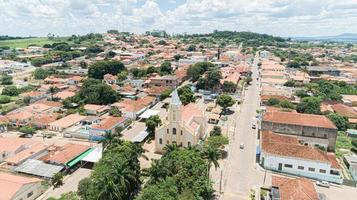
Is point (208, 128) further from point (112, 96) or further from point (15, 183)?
point (15, 183)

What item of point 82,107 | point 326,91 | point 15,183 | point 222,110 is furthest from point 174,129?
point 326,91

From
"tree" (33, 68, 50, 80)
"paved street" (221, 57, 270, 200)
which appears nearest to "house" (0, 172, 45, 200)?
"paved street" (221, 57, 270, 200)

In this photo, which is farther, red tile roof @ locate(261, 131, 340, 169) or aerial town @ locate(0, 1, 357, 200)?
red tile roof @ locate(261, 131, 340, 169)

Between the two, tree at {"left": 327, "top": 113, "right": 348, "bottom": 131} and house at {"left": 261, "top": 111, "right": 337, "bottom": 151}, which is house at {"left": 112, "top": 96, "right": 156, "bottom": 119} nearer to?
house at {"left": 261, "top": 111, "right": 337, "bottom": 151}

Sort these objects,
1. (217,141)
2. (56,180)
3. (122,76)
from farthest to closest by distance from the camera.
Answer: (122,76)
(217,141)
(56,180)

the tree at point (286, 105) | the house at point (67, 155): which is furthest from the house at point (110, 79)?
the tree at point (286, 105)

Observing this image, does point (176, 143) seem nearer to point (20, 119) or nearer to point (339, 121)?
point (20, 119)

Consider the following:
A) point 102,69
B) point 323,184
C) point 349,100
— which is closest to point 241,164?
point 323,184
